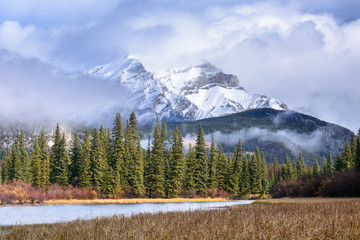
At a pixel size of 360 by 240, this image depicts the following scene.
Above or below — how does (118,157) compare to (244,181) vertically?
above

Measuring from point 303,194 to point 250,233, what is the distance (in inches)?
2491

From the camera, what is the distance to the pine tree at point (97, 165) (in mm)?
71062

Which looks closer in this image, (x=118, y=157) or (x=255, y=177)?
(x=118, y=157)

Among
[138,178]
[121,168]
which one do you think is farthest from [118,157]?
[138,178]

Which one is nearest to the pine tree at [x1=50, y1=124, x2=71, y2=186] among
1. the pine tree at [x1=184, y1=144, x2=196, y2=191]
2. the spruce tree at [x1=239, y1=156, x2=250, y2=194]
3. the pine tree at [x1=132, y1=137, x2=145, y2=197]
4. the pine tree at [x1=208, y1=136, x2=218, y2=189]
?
the pine tree at [x1=132, y1=137, x2=145, y2=197]

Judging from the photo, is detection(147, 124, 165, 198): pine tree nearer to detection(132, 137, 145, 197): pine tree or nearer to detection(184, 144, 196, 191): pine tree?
detection(132, 137, 145, 197): pine tree

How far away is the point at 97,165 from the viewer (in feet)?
236

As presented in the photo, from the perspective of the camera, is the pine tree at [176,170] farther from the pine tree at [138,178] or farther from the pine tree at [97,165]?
the pine tree at [97,165]

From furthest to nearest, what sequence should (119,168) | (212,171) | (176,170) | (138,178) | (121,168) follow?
1. (212,171)
2. (176,170)
3. (121,168)
4. (138,178)
5. (119,168)

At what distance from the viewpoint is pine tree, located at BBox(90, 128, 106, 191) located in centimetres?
7106

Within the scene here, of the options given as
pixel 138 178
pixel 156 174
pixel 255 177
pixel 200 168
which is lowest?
pixel 255 177

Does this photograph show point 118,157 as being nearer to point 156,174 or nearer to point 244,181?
point 156,174

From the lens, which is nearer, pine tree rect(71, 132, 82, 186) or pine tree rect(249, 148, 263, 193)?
pine tree rect(71, 132, 82, 186)

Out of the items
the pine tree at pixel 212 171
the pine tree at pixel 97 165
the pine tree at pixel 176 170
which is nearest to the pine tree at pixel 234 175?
the pine tree at pixel 212 171
